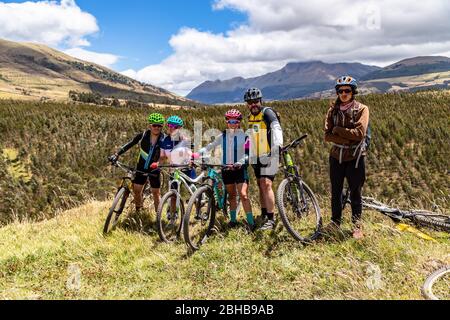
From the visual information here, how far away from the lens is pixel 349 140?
17.5ft

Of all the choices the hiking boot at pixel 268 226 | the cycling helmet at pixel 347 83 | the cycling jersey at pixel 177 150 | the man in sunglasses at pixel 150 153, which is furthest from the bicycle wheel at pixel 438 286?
the man in sunglasses at pixel 150 153

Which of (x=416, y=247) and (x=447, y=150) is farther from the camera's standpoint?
(x=447, y=150)

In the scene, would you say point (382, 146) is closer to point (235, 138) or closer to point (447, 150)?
point (447, 150)

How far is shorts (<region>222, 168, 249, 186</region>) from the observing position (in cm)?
639

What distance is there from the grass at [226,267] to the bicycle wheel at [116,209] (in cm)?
28

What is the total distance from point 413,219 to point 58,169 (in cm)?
1545

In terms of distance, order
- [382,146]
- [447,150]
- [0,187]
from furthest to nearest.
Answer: [382,146] → [447,150] → [0,187]

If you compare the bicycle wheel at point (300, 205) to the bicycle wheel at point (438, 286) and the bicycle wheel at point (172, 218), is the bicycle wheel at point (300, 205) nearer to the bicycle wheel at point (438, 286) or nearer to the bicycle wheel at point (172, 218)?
the bicycle wheel at point (172, 218)

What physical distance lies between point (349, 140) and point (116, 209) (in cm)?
430

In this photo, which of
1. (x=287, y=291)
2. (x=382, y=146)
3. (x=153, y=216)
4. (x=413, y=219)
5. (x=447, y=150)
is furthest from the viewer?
(x=382, y=146)

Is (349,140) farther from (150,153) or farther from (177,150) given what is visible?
(150,153)

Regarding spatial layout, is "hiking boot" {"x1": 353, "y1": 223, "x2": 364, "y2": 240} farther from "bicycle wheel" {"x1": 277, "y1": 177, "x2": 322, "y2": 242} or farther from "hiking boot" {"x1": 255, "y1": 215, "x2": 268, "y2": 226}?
"hiking boot" {"x1": 255, "y1": 215, "x2": 268, "y2": 226}
